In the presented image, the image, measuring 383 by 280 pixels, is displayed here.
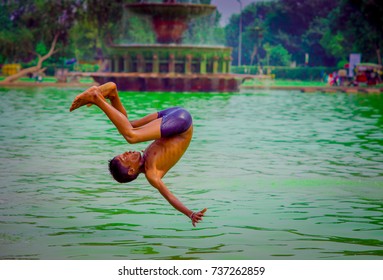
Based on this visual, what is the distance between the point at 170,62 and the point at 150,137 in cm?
4001

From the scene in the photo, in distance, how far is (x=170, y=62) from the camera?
48.0 m

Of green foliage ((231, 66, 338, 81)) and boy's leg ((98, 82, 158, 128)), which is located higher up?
boy's leg ((98, 82, 158, 128))

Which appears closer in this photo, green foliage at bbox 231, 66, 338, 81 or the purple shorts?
the purple shorts

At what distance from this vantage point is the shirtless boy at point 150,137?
811 cm

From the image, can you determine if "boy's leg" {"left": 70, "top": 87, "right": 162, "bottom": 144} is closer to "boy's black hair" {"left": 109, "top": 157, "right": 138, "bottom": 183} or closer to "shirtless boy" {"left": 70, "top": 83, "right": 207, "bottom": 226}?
"shirtless boy" {"left": 70, "top": 83, "right": 207, "bottom": 226}

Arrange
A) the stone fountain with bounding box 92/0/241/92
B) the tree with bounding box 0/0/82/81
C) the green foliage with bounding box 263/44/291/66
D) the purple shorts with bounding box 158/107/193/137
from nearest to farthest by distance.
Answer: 1. the purple shorts with bounding box 158/107/193/137
2. the stone fountain with bounding box 92/0/241/92
3. the tree with bounding box 0/0/82/81
4. the green foliage with bounding box 263/44/291/66

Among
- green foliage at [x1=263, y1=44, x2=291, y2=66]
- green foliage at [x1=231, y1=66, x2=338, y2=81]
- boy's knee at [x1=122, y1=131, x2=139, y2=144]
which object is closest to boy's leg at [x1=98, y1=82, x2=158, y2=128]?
boy's knee at [x1=122, y1=131, x2=139, y2=144]

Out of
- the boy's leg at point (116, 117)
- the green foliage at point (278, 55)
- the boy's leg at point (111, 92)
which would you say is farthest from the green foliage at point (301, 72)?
the boy's leg at point (116, 117)

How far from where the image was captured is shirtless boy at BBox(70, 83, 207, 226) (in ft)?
26.6

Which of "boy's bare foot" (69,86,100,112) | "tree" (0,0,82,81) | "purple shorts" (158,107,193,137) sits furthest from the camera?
"tree" (0,0,82,81)

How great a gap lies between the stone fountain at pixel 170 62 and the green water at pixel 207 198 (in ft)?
85.2

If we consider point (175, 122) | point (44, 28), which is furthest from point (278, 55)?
point (175, 122)

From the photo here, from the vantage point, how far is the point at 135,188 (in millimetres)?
12000

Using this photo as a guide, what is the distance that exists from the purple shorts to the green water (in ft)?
3.19
